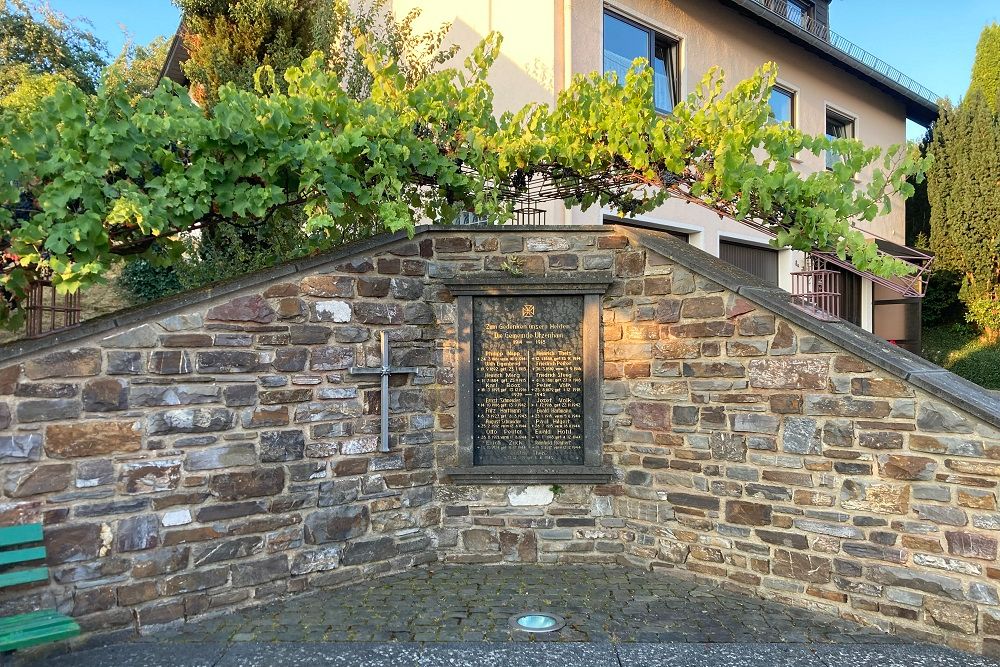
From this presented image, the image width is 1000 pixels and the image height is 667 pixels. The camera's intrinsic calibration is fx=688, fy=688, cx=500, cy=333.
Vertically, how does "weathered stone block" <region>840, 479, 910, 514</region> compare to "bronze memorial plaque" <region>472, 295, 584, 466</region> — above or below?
below

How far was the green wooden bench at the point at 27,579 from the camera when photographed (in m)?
3.28

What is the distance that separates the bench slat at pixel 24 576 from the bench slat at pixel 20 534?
0.50ft

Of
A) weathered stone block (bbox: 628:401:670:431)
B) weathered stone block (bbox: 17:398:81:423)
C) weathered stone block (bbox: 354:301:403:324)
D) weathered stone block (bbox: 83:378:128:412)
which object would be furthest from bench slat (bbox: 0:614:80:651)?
weathered stone block (bbox: 628:401:670:431)

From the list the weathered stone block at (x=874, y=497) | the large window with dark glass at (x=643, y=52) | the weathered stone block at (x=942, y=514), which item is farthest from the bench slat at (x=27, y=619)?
the large window with dark glass at (x=643, y=52)

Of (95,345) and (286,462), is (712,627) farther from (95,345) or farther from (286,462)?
(95,345)

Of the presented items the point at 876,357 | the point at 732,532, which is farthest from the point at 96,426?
the point at 876,357

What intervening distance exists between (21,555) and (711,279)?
446 centimetres

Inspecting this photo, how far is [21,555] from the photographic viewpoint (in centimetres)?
359

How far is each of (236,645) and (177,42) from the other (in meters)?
11.4

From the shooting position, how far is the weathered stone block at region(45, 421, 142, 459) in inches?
151

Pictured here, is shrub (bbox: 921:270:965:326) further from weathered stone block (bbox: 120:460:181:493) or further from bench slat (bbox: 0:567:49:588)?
bench slat (bbox: 0:567:49:588)

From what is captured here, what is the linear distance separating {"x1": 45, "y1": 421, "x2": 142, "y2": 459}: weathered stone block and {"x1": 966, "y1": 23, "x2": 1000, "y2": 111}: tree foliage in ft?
59.7

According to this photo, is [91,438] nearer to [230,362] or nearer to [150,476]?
[150,476]

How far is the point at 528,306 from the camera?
17.5ft
